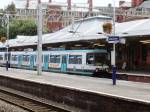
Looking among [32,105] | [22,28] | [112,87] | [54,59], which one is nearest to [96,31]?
[54,59]

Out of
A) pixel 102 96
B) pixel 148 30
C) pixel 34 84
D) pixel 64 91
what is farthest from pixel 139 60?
pixel 102 96

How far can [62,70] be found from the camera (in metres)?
42.5

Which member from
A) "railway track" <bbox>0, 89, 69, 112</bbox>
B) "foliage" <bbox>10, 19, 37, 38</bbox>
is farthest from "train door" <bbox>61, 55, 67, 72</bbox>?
"foliage" <bbox>10, 19, 37, 38</bbox>

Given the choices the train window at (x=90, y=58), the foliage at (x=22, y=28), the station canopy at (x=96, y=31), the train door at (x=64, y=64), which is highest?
the foliage at (x=22, y=28)

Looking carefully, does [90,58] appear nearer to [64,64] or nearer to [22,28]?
[64,64]

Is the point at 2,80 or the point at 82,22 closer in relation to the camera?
the point at 2,80

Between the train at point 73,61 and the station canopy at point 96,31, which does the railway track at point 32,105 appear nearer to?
the station canopy at point 96,31

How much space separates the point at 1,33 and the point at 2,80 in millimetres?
64690

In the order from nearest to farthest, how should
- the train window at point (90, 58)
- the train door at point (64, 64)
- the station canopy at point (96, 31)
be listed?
the station canopy at point (96, 31) < the train window at point (90, 58) < the train door at point (64, 64)

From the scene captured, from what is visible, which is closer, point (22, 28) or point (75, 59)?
point (75, 59)

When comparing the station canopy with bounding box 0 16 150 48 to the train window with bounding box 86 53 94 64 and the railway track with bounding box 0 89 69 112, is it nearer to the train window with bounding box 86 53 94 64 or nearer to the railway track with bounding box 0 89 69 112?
the train window with bounding box 86 53 94 64

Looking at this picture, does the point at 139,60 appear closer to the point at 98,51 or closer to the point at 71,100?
the point at 98,51

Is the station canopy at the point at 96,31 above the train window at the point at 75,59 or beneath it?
above

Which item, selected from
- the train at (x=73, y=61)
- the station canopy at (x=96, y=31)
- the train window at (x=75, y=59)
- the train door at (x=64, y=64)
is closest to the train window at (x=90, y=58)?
the train at (x=73, y=61)
